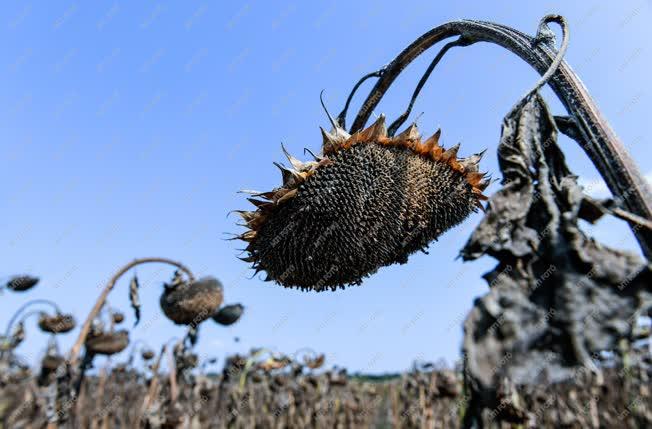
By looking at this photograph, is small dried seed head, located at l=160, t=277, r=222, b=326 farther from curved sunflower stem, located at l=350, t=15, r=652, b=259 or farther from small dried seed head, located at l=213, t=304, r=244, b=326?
curved sunflower stem, located at l=350, t=15, r=652, b=259

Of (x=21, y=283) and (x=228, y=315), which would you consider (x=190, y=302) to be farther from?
(x=21, y=283)

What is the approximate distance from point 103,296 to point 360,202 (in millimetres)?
1938

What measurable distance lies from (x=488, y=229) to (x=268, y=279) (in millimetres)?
1457

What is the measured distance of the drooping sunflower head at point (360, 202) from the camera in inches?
77.2

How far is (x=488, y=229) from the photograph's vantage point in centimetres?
111

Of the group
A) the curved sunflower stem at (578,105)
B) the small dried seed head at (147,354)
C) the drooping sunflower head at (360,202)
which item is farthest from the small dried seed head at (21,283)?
the curved sunflower stem at (578,105)

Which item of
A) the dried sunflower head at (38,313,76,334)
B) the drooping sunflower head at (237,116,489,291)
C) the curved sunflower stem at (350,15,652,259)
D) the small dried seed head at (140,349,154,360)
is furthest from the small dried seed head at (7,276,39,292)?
the curved sunflower stem at (350,15,652,259)

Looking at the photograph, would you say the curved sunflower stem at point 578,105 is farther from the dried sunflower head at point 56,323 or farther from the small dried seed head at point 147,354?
the small dried seed head at point 147,354

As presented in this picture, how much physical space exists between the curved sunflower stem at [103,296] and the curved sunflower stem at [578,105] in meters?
2.12

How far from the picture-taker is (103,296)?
3137mm

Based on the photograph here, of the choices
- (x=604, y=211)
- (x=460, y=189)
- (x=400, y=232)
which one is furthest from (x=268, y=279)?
(x=604, y=211)

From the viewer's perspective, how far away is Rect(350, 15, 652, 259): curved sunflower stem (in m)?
1.32

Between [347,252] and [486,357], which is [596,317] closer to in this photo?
[486,357]

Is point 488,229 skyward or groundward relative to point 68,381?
skyward
